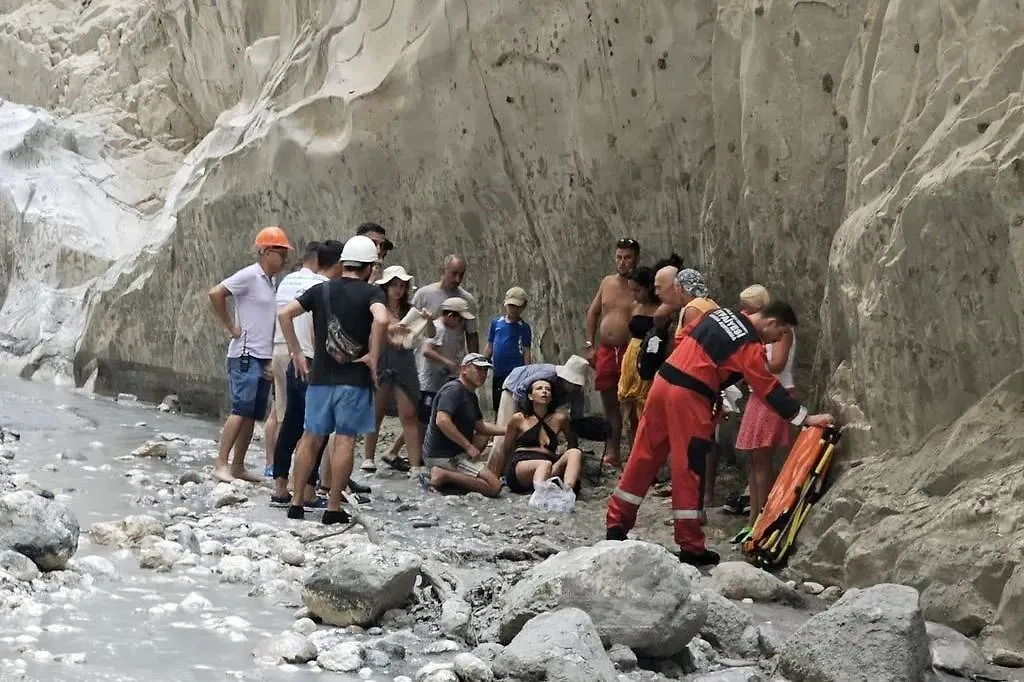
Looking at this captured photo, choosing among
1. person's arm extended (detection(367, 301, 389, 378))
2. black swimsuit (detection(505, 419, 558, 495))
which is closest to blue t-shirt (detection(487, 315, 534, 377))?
black swimsuit (detection(505, 419, 558, 495))

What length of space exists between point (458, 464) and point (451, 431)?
26 centimetres

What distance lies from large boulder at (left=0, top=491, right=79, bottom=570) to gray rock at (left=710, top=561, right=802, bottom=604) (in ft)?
8.74

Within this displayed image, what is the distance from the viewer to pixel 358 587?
4852mm

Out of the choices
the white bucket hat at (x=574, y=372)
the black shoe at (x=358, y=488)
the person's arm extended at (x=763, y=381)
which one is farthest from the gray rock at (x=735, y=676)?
the white bucket hat at (x=574, y=372)

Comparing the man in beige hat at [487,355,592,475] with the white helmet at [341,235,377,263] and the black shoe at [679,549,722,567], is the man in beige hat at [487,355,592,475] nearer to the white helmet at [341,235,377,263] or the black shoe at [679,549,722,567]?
the white helmet at [341,235,377,263]

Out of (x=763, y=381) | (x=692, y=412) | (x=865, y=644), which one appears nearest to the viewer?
(x=865, y=644)

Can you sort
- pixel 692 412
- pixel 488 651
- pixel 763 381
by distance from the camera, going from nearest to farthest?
pixel 488 651 < pixel 763 381 < pixel 692 412

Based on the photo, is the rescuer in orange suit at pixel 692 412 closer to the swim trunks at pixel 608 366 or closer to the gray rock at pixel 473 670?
the swim trunks at pixel 608 366

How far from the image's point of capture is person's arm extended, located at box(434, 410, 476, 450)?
859cm

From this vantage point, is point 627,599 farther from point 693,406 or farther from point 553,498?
point 553,498

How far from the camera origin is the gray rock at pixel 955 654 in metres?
4.73

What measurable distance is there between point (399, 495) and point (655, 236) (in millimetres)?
2955

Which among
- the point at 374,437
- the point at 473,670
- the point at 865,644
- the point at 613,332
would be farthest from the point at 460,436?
the point at 865,644

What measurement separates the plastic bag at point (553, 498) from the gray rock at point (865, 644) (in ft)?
11.9
